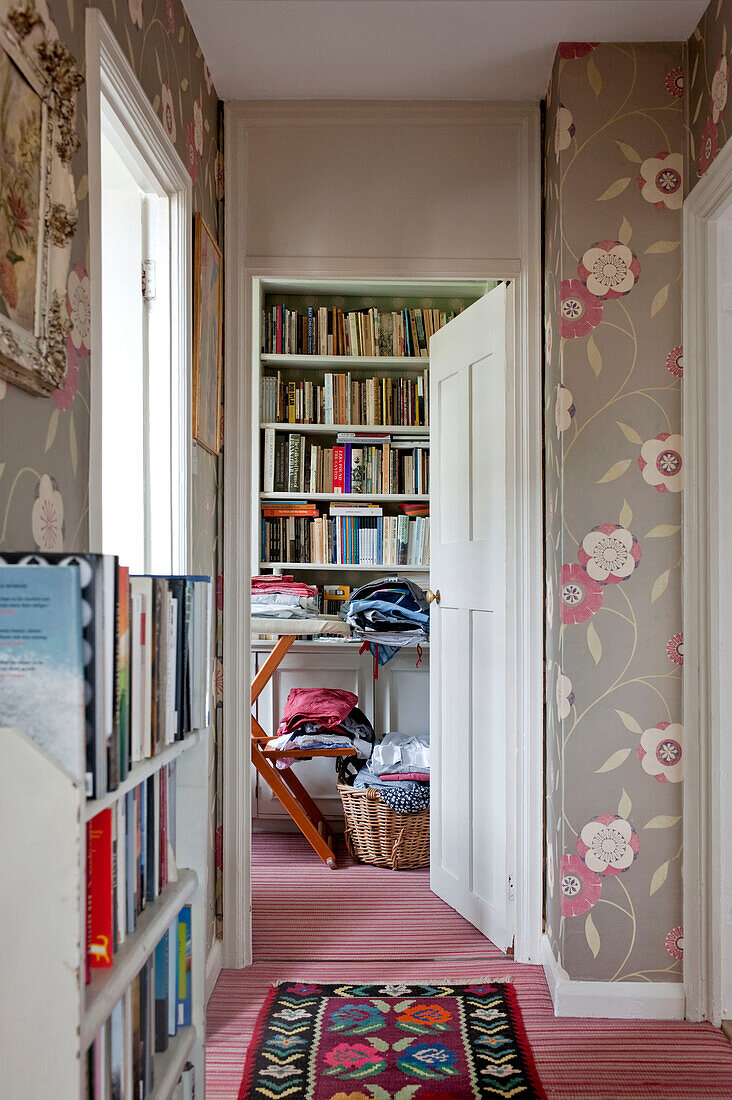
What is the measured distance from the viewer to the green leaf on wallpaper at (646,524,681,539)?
2.33 m

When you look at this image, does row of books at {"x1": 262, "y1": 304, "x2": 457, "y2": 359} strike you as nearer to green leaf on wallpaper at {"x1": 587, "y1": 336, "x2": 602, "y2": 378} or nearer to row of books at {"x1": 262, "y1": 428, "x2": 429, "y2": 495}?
row of books at {"x1": 262, "y1": 428, "x2": 429, "y2": 495}

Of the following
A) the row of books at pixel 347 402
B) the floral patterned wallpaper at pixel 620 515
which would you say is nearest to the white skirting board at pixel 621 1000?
the floral patterned wallpaper at pixel 620 515

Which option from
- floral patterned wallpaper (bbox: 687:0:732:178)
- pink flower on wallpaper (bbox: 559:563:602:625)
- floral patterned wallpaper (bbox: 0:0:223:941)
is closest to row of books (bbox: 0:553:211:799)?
floral patterned wallpaper (bbox: 0:0:223:941)

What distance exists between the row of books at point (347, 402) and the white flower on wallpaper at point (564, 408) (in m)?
1.64

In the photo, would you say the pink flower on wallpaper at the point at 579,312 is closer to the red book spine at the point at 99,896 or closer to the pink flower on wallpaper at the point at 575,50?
the pink flower on wallpaper at the point at 575,50

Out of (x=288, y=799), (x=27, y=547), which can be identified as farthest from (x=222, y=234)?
(x=288, y=799)

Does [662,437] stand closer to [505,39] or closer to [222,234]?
[505,39]

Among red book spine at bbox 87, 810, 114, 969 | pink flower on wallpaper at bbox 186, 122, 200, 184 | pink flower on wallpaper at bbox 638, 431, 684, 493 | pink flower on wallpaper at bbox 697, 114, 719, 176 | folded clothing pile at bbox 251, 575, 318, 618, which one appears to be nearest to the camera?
red book spine at bbox 87, 810, 114, 969

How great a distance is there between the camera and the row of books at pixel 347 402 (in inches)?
157

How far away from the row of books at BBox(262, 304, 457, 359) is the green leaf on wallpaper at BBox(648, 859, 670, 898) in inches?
95.7

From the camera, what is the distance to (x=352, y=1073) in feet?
6.64

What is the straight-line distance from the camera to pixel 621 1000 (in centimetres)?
229

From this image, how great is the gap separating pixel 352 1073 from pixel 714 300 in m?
2.09

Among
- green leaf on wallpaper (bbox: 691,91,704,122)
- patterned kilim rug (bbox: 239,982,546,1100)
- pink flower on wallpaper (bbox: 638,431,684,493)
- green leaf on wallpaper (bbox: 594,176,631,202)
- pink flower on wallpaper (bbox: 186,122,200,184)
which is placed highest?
green leaf on wallpaper (bbox: 691,91,704,122)
